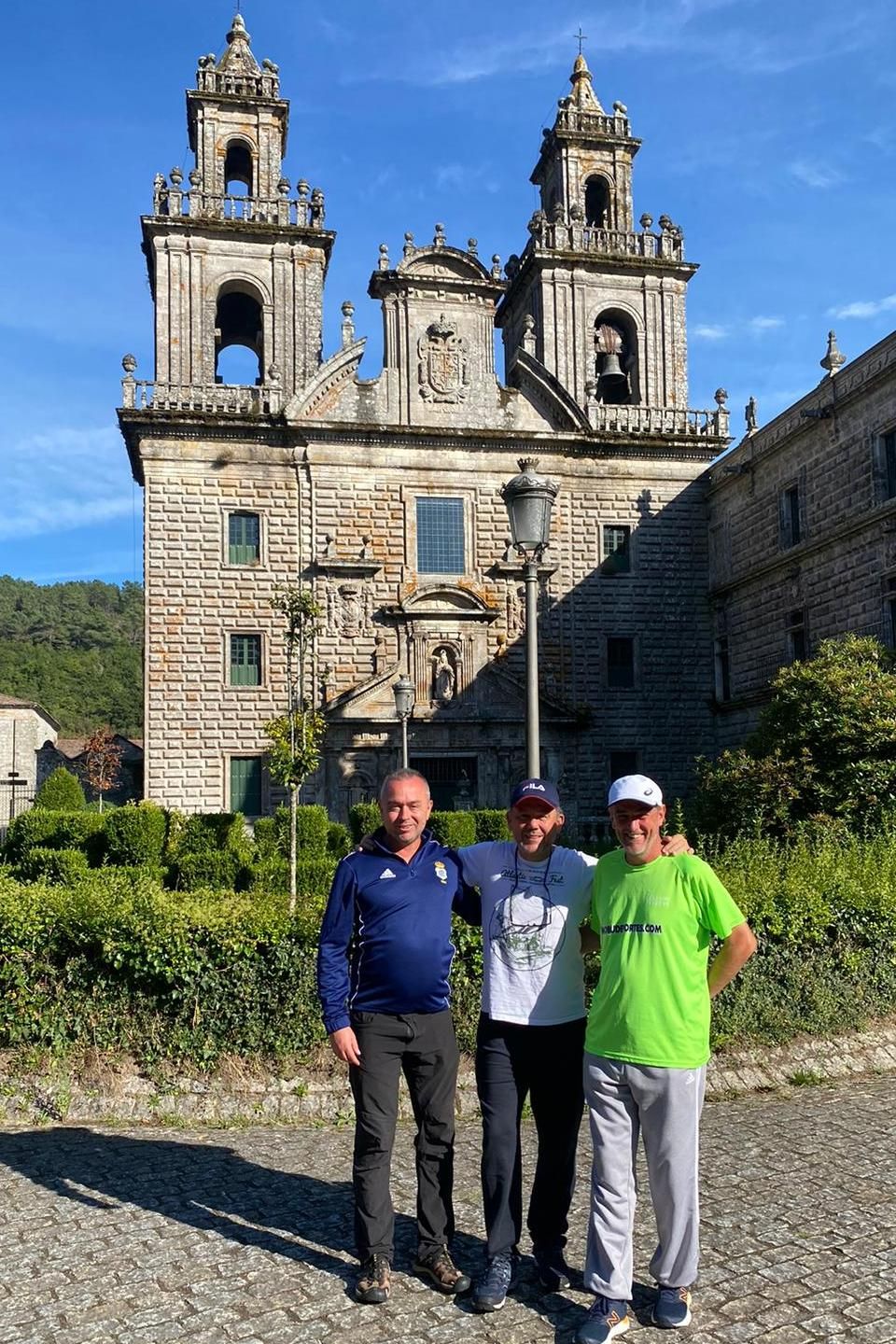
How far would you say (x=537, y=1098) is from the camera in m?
4.70

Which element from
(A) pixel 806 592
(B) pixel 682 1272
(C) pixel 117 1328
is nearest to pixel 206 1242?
(C) pixel 117 1328

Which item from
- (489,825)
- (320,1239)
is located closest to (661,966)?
(320,1239)

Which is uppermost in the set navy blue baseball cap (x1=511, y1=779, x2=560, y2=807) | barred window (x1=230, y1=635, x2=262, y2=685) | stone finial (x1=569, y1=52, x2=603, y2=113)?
stone finial (x1=569, y1=52, x2=603, y2=113)

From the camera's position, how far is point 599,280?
30.5 meters

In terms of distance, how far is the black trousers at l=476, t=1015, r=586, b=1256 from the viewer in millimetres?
4582

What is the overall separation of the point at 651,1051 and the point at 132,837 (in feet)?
59.7

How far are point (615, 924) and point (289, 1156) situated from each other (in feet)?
10.1

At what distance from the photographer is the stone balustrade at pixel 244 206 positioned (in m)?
28.3

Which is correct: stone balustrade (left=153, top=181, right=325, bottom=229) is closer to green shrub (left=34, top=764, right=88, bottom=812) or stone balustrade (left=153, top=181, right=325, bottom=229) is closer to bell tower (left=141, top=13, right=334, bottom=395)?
bell tower (left=141, top=13, right=334, bottom=395)

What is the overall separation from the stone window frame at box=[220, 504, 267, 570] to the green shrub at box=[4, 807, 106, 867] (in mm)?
7852

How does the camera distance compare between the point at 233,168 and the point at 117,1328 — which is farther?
the point at 233,168

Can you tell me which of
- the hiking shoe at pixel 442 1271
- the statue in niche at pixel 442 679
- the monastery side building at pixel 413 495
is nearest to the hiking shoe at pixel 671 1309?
the hiking shoe at pixel 442 1271

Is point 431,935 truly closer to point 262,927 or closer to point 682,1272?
point 682,1272

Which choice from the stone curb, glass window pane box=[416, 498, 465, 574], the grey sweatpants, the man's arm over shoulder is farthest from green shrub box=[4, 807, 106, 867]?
the grey sweatpants
